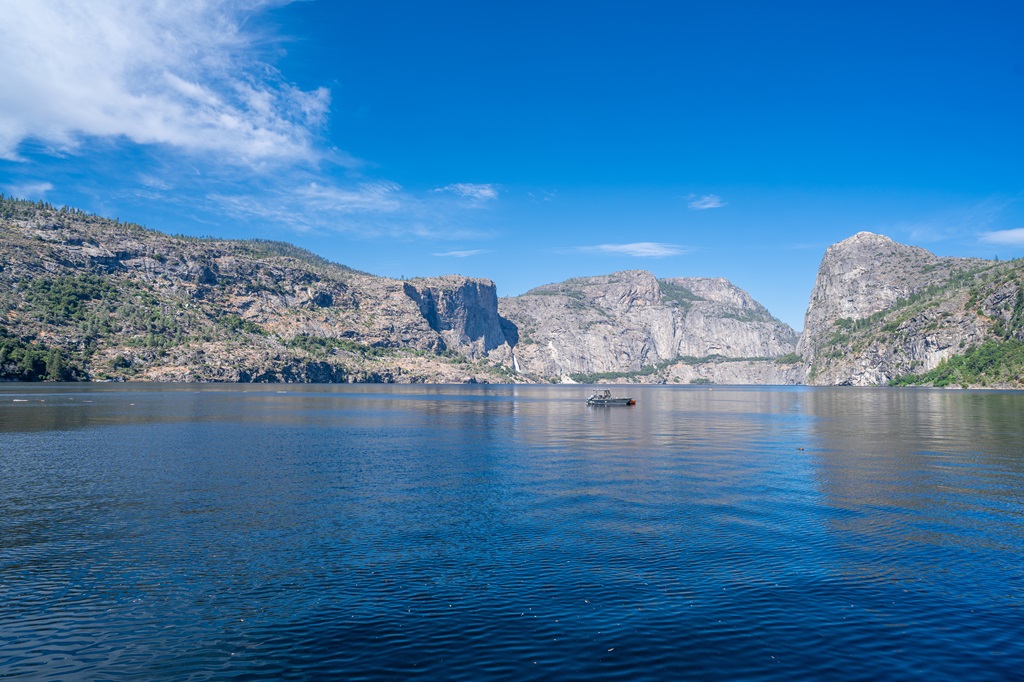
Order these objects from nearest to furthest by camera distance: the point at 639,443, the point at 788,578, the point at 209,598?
the point at 209,598, the point at 788,578, the point at 639,443

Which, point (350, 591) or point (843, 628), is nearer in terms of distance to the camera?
point (843, 628)

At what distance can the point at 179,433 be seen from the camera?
254 ft

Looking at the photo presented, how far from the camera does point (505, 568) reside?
2681 centimetres

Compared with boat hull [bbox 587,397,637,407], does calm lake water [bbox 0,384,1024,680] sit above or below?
below

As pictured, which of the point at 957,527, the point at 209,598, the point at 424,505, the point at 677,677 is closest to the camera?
the point at 677,677

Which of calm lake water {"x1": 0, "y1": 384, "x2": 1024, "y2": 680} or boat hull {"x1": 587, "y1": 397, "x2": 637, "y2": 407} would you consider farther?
boat hull {"x1": 587, "y1": 397, "x2": 637, "y2": 407}

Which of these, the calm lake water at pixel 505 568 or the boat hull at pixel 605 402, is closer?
the calm lake water at pixel 505 568

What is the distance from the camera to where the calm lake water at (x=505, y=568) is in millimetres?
18547

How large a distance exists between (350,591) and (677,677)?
1292 cm

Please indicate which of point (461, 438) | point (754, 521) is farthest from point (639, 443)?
point (754, 521)

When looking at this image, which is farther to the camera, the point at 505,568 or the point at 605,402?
the point at 605,402

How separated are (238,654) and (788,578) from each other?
21.3 metres

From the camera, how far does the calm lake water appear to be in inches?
730

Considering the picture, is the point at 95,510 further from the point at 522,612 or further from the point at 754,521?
the point at 754,521
